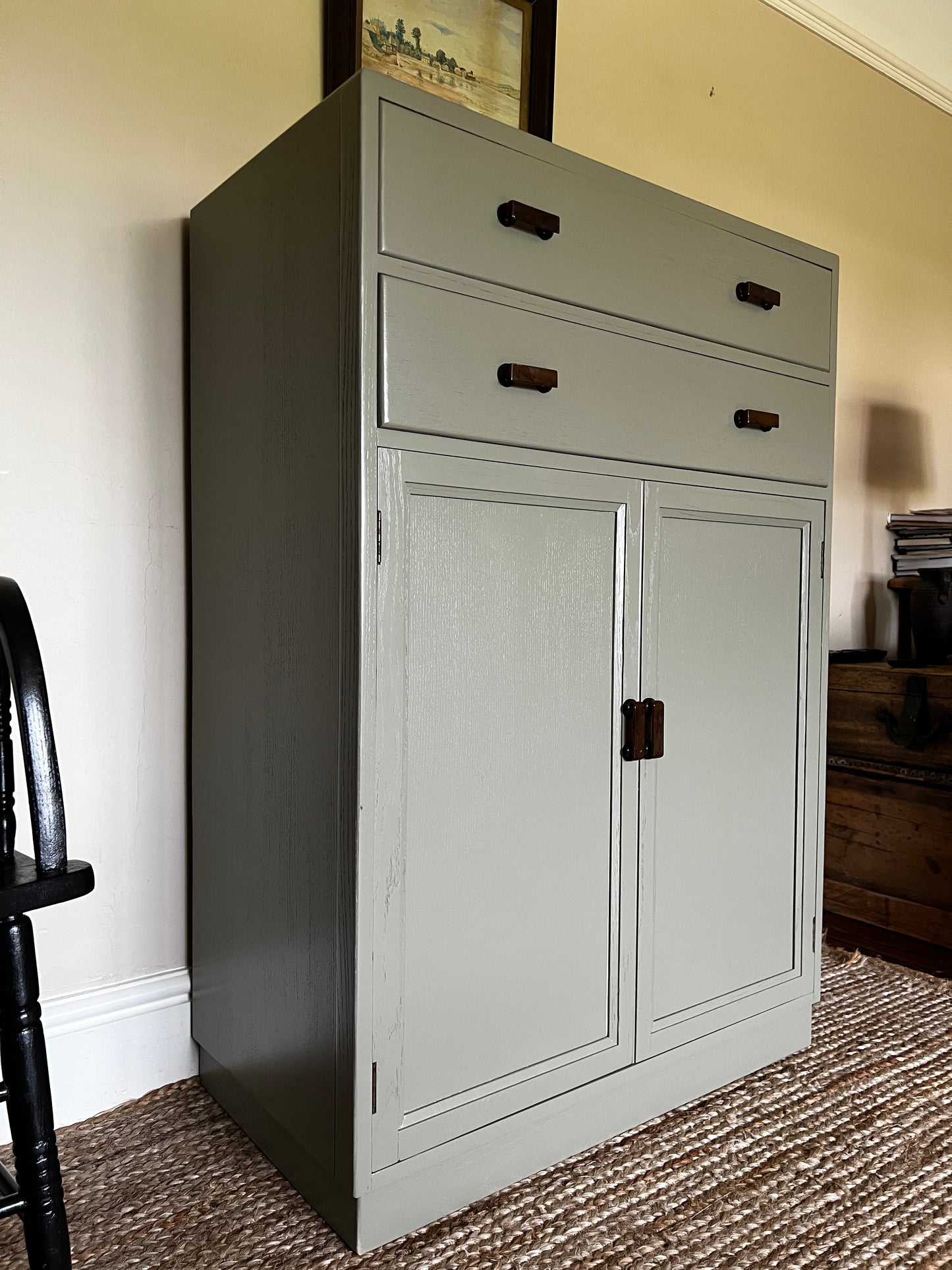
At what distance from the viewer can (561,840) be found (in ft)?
4.68

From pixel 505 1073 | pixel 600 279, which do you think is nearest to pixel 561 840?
pixel 505 1073

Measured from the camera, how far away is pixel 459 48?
1861 mm

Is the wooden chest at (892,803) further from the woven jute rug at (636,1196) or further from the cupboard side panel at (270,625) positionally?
the cupboard side panel at (270,625)

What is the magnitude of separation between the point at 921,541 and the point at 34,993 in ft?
8.45

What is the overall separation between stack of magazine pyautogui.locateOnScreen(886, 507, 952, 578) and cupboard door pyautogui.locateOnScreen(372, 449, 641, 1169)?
163 centimetres

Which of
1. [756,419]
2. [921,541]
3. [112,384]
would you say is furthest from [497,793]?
[921,541]

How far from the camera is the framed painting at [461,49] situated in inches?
68.3

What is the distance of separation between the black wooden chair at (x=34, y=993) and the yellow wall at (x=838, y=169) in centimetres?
173

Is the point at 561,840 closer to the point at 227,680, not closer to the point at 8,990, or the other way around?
the point at 227,680

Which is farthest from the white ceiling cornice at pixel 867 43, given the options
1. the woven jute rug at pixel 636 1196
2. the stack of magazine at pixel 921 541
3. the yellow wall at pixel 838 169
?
the woven jute rug at pixel 636 1196

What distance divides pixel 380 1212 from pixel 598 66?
2.25m

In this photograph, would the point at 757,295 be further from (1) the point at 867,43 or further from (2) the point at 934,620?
(1) the point at 867,43

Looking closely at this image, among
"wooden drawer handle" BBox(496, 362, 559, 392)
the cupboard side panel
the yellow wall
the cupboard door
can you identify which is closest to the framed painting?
the yellow wall

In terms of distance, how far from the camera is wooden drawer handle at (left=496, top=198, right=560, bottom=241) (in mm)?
1288
